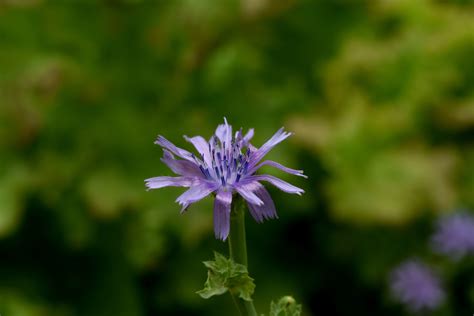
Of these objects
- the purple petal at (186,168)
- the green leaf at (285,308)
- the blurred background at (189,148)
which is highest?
the blurred background at (189,148)

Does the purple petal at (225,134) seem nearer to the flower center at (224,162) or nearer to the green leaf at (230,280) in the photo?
the flower center at (224,162)

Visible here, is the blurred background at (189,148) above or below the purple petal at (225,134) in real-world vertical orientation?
above

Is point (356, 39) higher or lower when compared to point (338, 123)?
higher

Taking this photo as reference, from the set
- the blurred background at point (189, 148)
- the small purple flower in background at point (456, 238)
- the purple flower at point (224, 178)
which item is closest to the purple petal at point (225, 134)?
the purple flower at point (224, 178)

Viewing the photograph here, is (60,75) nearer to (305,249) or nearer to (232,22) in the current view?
(232,22)

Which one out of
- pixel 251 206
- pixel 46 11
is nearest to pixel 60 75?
pixel 46 11

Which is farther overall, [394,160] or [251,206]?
[394,160]

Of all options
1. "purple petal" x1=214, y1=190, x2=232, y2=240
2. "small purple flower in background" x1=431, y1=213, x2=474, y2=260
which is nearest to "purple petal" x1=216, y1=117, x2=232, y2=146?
"purple petal" x1=214, y1=190, x2=232, y2=240
